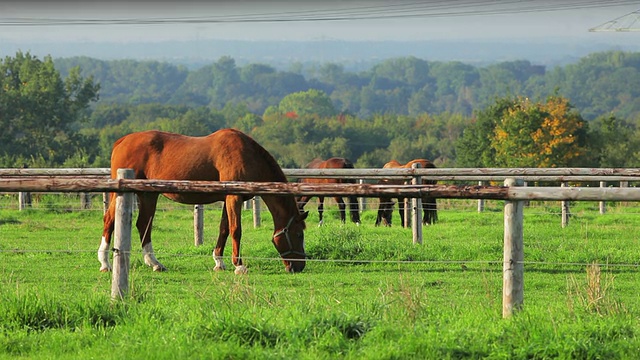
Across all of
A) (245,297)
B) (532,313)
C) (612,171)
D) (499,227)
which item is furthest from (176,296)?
(499,227)

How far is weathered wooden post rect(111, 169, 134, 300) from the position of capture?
8.15 m

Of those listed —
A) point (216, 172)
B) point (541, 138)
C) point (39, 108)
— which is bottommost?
point (541, 138)

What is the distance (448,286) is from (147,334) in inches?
183

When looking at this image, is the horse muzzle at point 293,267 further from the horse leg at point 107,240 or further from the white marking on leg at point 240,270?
the horse leg at point 107,240

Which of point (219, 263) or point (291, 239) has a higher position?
point (291, 239)

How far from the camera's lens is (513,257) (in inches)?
298

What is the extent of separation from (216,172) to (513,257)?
6115mm

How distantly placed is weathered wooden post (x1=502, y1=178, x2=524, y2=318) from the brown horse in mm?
4963

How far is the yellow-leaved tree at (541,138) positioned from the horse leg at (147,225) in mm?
58848

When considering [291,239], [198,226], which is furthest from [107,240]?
[198,226]

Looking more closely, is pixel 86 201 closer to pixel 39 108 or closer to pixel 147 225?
pixel 147 225

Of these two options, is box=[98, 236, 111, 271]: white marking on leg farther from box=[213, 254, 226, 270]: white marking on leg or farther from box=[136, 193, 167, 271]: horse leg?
box=[213, 254, 226, 270]: white marking on leg

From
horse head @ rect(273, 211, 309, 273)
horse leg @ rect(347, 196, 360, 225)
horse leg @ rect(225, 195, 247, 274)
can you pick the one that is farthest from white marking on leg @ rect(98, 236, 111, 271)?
horse leg @ rect(347, 196, 360, 225)

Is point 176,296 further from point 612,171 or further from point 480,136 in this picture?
point 480,136
